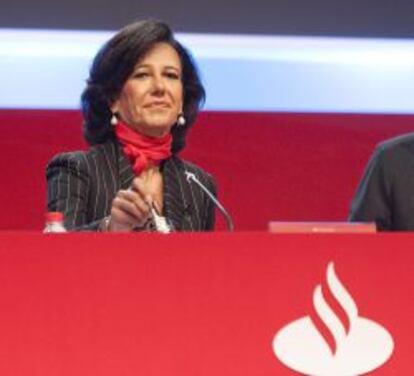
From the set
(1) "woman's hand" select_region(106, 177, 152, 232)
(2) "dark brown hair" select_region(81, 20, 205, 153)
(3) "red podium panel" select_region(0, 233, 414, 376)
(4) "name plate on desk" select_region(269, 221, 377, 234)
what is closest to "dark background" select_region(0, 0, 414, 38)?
(2) "dark brown hair" select_region(81, 20, 205, 153)

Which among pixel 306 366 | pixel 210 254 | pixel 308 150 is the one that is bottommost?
pixel 306 366

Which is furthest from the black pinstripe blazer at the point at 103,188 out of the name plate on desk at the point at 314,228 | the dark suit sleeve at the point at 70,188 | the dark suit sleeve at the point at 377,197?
the name plate on desk at the point at 314,228

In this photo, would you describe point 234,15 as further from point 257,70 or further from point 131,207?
point 131,207

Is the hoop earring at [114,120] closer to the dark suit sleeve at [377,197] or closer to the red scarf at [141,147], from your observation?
the red scarf at [141,147]

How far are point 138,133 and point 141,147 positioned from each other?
0.03 m

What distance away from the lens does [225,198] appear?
2662 mm

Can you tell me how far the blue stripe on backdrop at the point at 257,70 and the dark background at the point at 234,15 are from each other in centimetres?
2

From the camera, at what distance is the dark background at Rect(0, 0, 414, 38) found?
2564mm

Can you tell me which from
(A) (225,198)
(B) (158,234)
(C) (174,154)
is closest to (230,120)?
(A) (225,198)

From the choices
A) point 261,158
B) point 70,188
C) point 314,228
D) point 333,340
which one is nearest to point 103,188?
point 70,188

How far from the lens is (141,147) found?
1765mm

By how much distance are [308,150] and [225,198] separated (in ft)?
0.74

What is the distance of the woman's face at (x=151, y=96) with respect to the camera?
178 cm

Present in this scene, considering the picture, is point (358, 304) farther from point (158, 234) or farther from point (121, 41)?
point (121, 41)
